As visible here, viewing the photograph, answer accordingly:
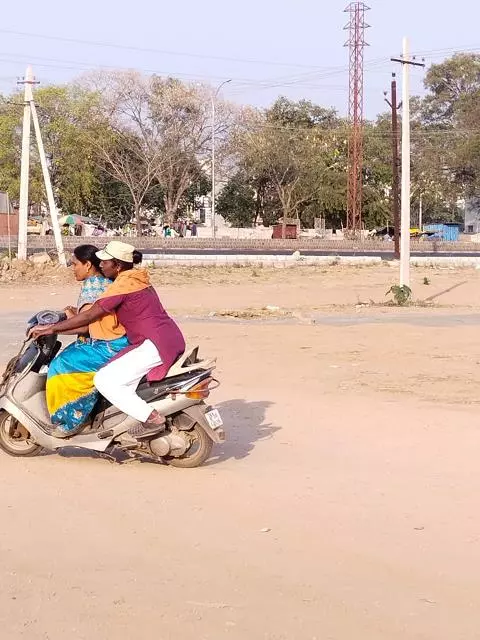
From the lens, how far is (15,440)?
6.89 m

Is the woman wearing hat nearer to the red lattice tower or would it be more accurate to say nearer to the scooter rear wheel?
the scooter rear wheel

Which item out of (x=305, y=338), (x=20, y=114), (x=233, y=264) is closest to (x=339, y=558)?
(x=305, y=338)

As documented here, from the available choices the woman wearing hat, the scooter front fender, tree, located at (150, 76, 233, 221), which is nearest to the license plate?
the woman wearing hat

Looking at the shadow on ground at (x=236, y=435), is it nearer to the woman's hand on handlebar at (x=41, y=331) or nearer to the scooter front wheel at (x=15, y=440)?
the scooter front wheel at (x=15, y=440)

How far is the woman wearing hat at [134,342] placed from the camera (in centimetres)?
628

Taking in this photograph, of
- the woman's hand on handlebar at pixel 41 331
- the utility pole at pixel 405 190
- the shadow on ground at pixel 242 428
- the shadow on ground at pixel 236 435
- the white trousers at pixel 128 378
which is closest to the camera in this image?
the white trousers at pixel 128 378

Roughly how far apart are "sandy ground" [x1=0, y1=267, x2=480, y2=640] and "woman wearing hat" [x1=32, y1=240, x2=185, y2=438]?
46cm

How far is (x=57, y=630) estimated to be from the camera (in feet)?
12.4

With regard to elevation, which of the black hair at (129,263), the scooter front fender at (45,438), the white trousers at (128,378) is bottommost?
the scooter front fender at (45,438)

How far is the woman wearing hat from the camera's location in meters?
6.28

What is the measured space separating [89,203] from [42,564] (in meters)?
62.7

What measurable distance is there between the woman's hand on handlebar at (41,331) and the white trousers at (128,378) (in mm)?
453

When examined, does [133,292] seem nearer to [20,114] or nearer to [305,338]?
[305,338]

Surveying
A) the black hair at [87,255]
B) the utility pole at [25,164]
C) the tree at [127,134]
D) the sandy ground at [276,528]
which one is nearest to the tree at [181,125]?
the tree at [127,134]
